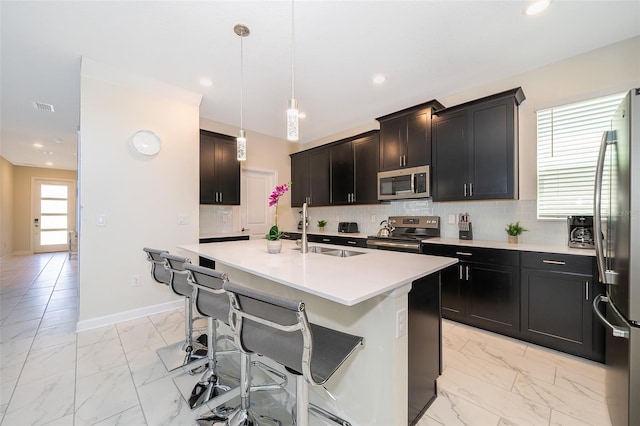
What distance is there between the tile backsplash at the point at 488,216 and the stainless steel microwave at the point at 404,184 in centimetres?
37

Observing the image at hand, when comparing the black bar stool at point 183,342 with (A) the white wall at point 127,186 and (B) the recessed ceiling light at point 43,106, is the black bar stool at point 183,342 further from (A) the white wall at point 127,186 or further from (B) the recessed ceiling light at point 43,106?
(B) the recessed ceiling light at point 43,106

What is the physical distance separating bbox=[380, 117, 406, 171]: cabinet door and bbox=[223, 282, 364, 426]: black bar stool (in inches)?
114

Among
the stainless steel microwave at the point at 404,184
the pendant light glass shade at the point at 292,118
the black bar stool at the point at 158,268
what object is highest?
the pendant light glass shade at the point at 292,118

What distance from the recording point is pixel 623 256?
1352 millimetres

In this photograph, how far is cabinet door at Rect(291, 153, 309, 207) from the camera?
5.26 m

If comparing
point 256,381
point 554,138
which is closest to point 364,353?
point 256,381

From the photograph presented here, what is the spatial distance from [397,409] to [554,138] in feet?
10.3

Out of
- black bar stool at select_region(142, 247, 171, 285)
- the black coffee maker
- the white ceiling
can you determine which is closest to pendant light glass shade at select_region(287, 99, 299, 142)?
the white ceiling

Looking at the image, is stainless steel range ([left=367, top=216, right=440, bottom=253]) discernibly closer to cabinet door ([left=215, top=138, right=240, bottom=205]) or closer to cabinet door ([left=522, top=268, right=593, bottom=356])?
cabinet door ([left=522, top=268, right=593, bottom=356])

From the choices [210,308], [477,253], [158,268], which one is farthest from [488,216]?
[158,268]

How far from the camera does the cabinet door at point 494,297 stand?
2.55m

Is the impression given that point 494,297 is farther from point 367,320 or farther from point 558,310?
point 367,320

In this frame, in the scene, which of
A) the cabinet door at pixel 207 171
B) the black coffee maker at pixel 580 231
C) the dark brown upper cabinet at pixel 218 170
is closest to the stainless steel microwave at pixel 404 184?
the black coffee maker at pixel 580 231

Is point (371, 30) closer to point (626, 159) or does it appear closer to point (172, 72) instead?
point (626, 159)
